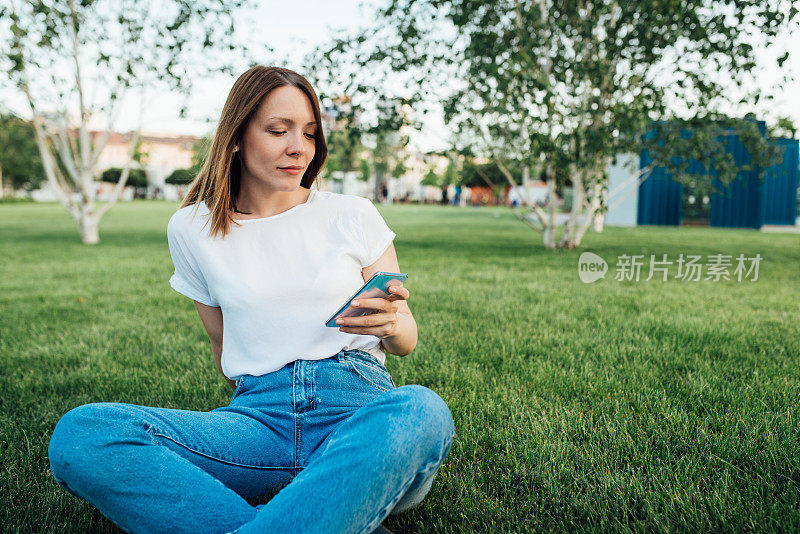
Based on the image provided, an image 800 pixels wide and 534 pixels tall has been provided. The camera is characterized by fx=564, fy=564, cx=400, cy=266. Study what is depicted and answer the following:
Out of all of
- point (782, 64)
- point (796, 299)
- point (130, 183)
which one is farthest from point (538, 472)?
point (130, 183)

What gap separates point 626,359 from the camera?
360cm

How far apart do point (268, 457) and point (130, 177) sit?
70389mm

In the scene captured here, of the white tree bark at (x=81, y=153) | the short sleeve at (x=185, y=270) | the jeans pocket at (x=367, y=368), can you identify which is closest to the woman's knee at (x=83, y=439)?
the short sleeve at (x=185, y=270)

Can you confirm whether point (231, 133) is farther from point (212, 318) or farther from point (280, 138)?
point (212, 318)

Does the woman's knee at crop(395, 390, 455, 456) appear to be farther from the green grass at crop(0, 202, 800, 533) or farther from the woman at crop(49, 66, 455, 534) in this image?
the green grass at crop(0, 202, 800, 533)

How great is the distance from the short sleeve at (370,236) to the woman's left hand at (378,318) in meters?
0.33

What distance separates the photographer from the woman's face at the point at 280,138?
1.97m

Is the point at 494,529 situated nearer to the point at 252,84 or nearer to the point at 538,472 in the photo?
the point at 538,472

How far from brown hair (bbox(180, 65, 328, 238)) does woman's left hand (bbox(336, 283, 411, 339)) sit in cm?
65

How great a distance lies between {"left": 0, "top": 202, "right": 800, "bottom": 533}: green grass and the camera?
1910mm

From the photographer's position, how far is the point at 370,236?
2076mm

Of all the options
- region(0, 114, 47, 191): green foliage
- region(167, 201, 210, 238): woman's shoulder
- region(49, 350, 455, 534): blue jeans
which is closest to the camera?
region(49, 350, 455, 534): blue jeans

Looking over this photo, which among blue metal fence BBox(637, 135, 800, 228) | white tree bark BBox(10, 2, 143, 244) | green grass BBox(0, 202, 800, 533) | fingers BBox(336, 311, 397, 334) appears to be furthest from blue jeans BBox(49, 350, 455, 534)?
blue metal fence BBox(637, 135, 800, 228)

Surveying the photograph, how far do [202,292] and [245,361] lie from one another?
35 centimetres
